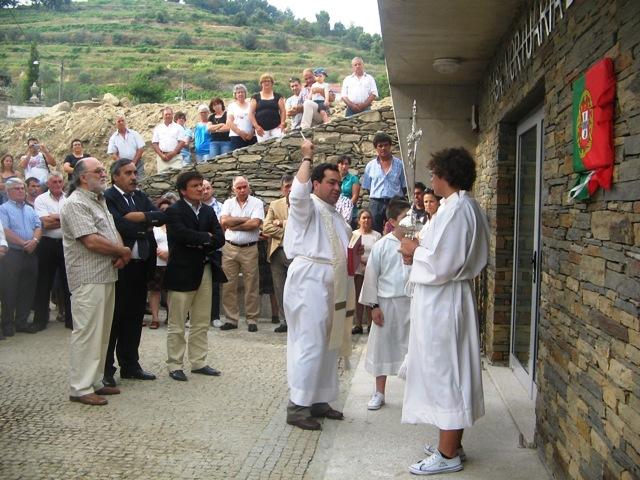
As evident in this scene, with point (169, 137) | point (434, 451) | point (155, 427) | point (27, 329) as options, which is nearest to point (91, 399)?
point (155, 427)

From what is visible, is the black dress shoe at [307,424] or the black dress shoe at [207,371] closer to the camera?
the black dress shoe at [307,424]

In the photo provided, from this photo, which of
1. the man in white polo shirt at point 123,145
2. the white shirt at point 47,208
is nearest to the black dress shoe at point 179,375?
the white shirt at point 47,208

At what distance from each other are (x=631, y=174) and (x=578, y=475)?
1.65 meters

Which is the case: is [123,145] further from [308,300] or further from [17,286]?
[308,300]

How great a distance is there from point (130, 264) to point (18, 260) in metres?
3.49

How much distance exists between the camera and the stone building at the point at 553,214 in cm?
317

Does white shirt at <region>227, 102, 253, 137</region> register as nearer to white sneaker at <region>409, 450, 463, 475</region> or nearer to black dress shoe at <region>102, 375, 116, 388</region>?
black dress shoe at <region>102, 375, 116, 388</region>

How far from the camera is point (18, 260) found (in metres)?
9.79

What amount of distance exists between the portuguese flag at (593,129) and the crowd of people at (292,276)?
2.75 feet

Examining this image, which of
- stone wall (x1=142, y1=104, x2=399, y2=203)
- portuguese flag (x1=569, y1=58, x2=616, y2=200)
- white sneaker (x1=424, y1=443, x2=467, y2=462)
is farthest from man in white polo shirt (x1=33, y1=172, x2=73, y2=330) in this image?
portuguese flag (x1=569, y1=58, x2=616, y2=200)

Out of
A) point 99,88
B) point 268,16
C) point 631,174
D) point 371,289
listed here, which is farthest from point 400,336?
point 268,16

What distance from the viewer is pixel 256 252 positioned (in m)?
10.8

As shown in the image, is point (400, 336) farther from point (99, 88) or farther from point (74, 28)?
point (74, 28)

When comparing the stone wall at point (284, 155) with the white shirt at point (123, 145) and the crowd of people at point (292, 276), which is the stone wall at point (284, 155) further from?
the crowd of people at point (292, 276)
